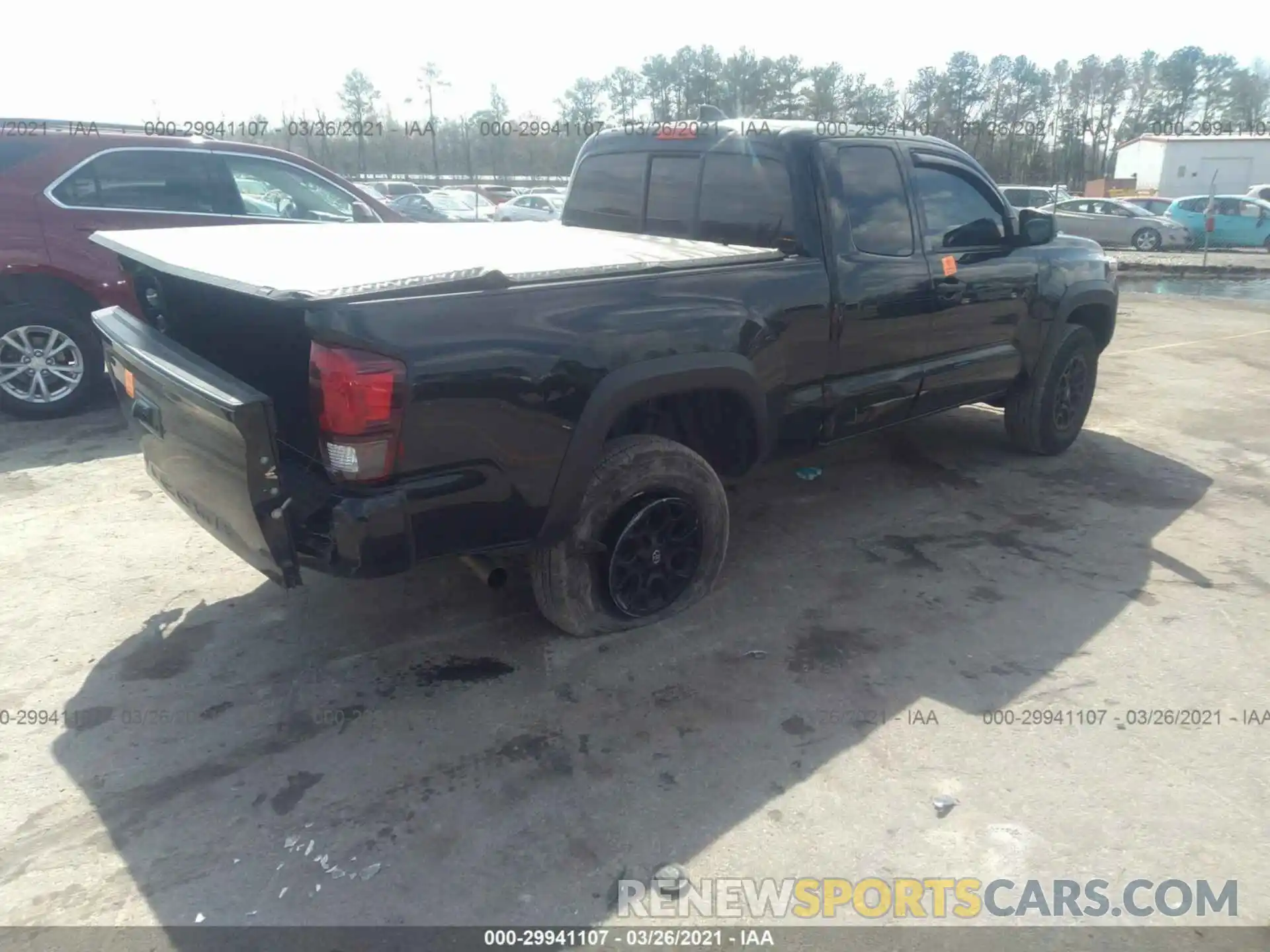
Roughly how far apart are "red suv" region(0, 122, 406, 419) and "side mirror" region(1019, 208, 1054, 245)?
178 inches

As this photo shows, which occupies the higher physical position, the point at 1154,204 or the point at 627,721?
the point at 1154,204

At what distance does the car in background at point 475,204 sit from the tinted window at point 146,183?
569 inches

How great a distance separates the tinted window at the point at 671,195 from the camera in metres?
4.49

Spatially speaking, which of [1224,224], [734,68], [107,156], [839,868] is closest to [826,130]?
[839,868]

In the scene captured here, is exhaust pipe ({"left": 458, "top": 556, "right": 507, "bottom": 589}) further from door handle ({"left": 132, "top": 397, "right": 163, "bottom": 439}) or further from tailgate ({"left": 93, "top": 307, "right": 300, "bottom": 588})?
door handle ({"left": 132, "top": 397, "right": 163, "bottom": 439})

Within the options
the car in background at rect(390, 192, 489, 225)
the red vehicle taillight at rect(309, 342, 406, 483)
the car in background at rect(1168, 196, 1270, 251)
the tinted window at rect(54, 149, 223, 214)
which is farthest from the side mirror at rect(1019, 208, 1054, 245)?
the car in background at rect(1168, 196, 1270, 251)

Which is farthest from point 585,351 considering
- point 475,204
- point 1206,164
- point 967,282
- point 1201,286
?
point 1206,164

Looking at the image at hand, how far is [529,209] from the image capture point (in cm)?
2283

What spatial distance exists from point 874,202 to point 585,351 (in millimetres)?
1999

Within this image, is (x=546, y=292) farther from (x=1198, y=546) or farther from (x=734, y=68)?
(x=734, y=68)

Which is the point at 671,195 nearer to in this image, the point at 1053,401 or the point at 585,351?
the point at 585,351

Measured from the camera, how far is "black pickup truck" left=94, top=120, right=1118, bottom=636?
2.77m

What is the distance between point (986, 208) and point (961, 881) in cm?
383

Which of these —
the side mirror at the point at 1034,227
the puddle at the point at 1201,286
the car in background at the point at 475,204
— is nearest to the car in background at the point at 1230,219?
the puddle at the point at 1201,286
